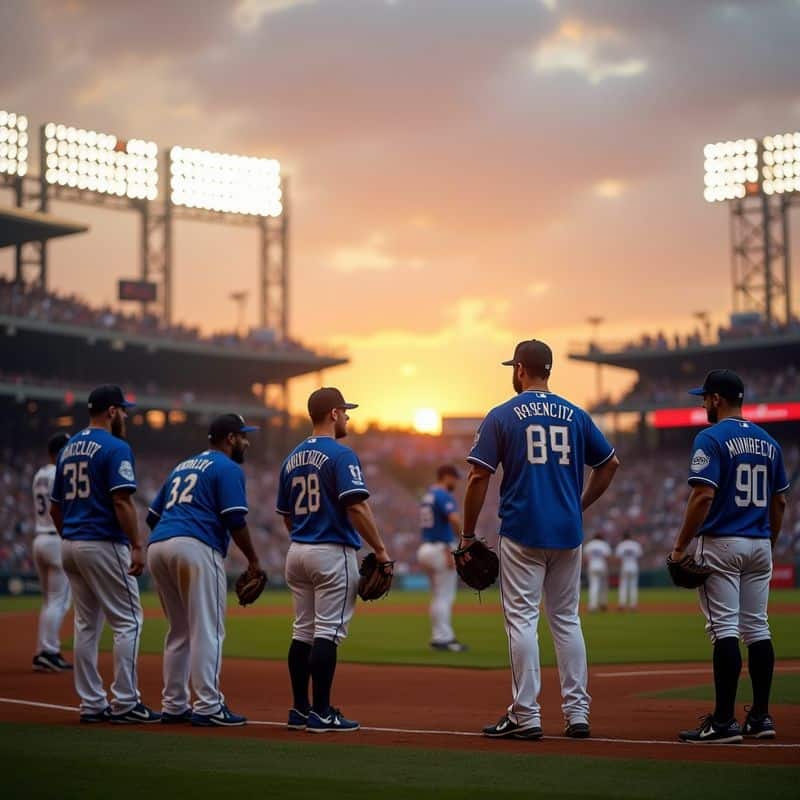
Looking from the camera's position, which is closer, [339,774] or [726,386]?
[339,774]

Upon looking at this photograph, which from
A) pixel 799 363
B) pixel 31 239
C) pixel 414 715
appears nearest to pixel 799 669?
pixel 414 715

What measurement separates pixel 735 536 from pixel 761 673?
0.87 metres

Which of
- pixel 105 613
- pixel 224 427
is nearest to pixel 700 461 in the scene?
pixel 224 427

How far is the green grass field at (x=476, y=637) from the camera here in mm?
17281

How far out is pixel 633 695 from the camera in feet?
39.1

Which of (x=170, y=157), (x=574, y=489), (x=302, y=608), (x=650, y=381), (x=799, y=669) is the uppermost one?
(x=170, y=157)

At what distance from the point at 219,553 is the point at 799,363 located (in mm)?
53912

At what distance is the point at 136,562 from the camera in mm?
9727

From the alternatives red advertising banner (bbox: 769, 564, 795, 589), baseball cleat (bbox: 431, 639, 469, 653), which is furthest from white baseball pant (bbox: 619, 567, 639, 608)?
red advertising banner (bbox: 769, 564, 795, 589)

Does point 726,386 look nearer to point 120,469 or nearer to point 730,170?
point 120,469

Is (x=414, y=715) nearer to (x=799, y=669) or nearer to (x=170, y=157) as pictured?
(x=799, y=669)

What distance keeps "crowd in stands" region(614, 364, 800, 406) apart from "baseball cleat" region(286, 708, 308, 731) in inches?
1946

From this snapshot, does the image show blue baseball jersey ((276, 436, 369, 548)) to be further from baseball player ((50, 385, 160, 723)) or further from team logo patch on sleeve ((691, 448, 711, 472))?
team logo patch on sleeve ((691, 448, 711, 472))

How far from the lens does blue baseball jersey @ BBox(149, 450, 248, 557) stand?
962 cm
